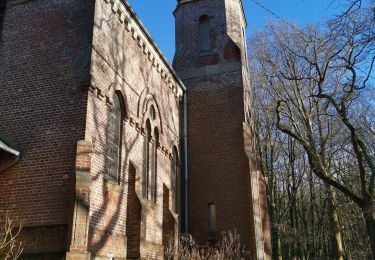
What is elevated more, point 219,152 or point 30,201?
point 219,152

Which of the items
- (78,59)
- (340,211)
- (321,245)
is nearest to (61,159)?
(78,59)

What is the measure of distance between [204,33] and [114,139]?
10.5m

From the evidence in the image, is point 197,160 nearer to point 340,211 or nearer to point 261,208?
point 261,208

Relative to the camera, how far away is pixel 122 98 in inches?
491

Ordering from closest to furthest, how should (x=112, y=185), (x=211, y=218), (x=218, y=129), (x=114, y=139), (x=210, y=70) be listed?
(x=112, y=185)
(x=114, y=139)
(x=211, y=218)
(x=218, y=129)
(x=210, y=70)

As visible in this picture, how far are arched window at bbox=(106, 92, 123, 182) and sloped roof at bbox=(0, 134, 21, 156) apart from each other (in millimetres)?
2405

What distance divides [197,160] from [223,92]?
3.37 m

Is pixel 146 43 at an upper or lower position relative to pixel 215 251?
upper

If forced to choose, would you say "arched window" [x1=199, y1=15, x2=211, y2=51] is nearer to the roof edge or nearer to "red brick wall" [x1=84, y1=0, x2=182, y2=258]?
the roof edge

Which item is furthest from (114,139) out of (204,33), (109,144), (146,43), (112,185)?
(204,33)

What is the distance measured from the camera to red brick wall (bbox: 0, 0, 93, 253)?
9328 millimetres

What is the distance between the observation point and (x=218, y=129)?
17.8 m

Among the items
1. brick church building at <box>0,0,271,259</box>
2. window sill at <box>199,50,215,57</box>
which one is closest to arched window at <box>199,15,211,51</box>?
window sill at <box>199,50,215,57</box>

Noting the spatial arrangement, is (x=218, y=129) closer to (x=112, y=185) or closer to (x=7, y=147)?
(x=112, y=185)
